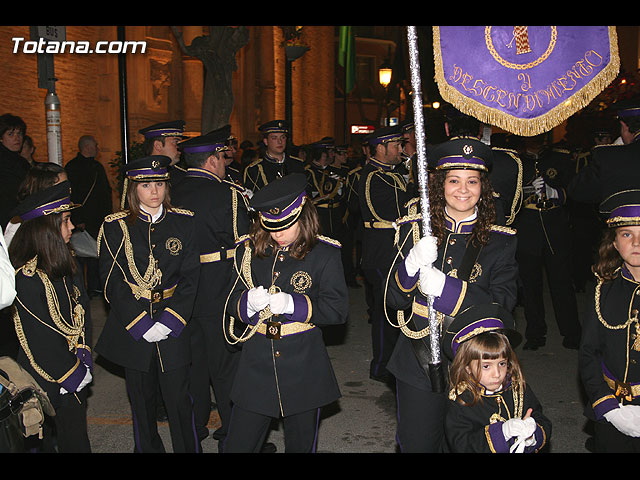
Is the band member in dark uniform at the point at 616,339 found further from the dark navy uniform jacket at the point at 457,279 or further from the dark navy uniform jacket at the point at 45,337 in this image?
the dark navy uniform jacket at the point at 45,337

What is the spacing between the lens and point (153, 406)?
15.8ft

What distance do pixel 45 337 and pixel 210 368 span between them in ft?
5.78

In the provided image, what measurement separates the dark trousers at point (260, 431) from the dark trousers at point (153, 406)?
0.88 metres

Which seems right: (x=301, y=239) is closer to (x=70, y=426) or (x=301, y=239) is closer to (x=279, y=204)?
(x=279, y=204)

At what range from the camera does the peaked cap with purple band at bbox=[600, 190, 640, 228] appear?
383 centimetres

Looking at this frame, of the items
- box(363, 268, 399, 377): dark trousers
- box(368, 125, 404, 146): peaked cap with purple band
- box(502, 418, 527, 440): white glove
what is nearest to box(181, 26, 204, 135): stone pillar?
box(368, 125, 404, 146): peaked cap with purple band

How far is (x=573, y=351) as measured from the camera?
26.2 feet

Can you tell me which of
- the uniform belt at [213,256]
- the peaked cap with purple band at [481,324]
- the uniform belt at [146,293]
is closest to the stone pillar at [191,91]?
the uniform belt at [213,256]

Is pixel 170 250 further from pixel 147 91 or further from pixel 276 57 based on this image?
pixel 276 57

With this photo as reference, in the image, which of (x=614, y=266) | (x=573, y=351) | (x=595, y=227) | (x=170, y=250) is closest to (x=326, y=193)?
(x=595, y=227)

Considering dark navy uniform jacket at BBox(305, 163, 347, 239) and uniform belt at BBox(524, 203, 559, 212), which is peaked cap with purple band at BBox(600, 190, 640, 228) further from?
dark navy uniform jacket at BBox(305, 163, 347, 239)

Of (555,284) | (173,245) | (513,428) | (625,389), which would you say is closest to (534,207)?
(555,284)

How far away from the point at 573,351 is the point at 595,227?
486 cm

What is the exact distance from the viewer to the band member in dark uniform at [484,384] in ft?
11.0
